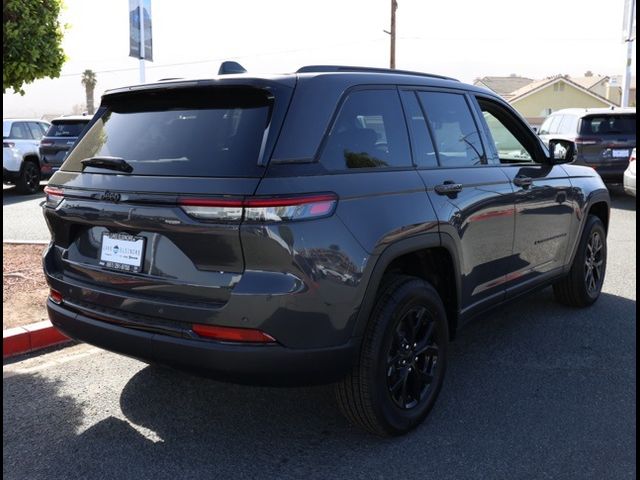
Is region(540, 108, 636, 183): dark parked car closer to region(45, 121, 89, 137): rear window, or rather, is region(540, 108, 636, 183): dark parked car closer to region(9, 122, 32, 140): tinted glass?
region(45, 121, 89, 137): rear window

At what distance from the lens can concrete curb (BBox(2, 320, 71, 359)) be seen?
445cm

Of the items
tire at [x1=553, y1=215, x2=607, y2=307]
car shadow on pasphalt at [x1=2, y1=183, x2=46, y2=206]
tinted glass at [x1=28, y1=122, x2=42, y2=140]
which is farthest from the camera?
tinted glass at [x1=28, y1=122, x2=42, y2=140]

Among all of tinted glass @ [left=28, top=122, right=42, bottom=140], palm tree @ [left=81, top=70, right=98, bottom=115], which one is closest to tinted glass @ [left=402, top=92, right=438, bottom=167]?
tinted glass @ [left=28, top=122, right=42, bottom=140]

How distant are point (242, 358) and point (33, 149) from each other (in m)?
14.3

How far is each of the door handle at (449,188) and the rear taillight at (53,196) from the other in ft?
6.42

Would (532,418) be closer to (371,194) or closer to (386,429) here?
(386,429)

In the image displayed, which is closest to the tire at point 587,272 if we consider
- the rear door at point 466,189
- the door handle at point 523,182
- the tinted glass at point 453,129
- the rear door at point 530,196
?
the rear door at point 530,196

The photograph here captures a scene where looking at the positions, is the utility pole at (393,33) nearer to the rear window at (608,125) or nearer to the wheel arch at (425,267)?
the rear window at (608,125)

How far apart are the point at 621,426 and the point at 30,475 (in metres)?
2.97

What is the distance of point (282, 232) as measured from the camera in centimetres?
265

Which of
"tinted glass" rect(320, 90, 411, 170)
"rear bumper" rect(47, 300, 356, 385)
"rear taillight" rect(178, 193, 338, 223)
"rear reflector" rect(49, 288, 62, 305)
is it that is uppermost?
"tinted glass" rect(320, 90, 411, 170)

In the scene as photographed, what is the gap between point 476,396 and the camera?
3.79 m

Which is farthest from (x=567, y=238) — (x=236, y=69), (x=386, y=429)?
(x=236, y=69)

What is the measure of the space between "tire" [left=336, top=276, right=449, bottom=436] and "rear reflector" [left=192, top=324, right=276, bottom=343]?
513mm
